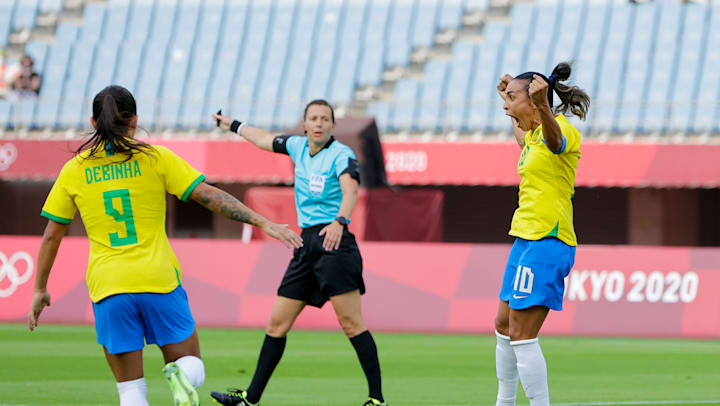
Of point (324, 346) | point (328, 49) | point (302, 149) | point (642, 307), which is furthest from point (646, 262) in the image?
point (328, 49)

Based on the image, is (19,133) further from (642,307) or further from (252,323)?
Result: (642,307)

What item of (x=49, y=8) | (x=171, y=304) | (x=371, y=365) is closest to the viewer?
(x=171, y=304)

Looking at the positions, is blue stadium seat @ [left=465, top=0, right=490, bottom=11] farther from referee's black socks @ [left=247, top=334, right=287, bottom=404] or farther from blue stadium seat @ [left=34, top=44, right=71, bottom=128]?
referee's black socks @ [left=247, top=334, right=287, bottom=404]

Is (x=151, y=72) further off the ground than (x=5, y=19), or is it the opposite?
(x=5, y=19)

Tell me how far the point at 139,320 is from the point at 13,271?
39.9ft

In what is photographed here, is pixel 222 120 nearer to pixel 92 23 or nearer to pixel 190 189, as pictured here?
pixel 190 189

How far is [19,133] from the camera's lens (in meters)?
25.7

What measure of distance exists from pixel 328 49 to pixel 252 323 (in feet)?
44.9

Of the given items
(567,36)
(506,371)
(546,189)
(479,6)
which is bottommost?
(506,371)

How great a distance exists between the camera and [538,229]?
5.95m

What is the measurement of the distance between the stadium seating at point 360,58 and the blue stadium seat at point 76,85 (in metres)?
0.04

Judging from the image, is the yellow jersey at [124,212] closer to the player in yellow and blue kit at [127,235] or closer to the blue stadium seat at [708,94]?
the player in yellow and blue kit at [127,235]

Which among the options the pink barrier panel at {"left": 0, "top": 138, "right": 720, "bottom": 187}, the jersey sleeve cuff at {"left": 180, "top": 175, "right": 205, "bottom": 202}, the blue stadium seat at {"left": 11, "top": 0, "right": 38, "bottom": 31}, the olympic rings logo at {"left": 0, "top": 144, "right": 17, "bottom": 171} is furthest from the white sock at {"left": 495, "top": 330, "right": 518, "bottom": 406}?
the blue stadium seat at {"left": 11, "top": 0, "right": 38, "bottom": 31}

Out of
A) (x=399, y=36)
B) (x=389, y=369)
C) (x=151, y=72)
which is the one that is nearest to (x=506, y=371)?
(x=389, y=369)
